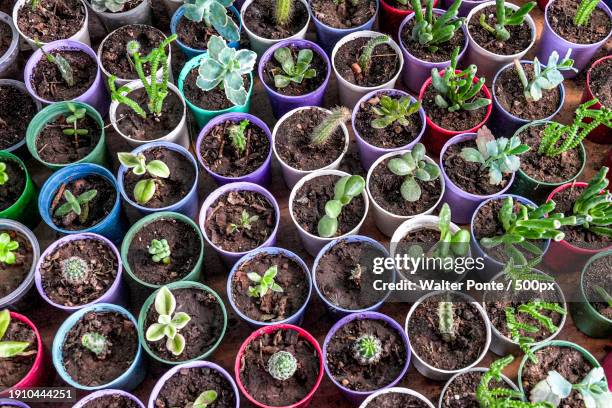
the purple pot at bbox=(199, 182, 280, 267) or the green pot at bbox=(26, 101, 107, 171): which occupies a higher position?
the green pot at bbox=(26, 101, 107, 171)

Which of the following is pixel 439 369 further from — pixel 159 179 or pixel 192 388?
pixel 159 179

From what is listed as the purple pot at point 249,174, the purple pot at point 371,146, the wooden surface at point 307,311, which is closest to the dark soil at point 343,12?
the wooden surface at point 307,311

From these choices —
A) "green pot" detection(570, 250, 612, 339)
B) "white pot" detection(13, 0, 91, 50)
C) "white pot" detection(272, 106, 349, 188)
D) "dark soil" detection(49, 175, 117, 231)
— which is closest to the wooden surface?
"green pot" detection(570, 250, 612, 339)

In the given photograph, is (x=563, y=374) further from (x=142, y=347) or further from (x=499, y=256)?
(x=142, y=347)

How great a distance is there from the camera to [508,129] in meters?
2.68

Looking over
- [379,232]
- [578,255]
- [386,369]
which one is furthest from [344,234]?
[578,255]

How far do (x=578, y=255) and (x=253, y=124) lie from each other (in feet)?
4.46

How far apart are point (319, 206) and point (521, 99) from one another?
38.6 inches

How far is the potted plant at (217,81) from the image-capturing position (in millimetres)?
2486

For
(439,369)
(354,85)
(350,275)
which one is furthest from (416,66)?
(439,369)

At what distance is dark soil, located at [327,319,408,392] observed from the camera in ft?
7.00

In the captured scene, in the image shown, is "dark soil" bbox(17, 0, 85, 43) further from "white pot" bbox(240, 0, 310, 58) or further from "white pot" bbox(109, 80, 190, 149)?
"white pot" bbox(240, 0, 310, 58)

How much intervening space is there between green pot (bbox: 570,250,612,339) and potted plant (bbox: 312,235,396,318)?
0.69 metres

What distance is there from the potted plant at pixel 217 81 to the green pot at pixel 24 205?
0.71m
